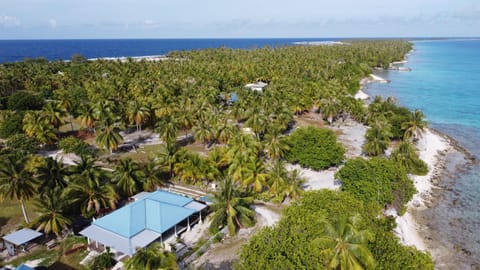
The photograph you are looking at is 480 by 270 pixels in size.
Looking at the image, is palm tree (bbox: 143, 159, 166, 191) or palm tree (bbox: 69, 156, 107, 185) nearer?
palm tree (bbox: 69, 156, 107, 185)

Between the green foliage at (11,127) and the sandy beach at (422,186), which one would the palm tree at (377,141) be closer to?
the sandy beach at (422,186)

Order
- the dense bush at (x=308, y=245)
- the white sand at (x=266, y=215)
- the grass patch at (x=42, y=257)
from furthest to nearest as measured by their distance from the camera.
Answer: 1. the white sand at (x=266, y=215)
2. the grass patch at (x=42, y=257)
3. the dense bush at (x=308, y=245)

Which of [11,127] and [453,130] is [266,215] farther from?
[453,130]

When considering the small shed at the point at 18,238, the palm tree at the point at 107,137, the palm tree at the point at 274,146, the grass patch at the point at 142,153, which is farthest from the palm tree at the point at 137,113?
the small shed at the point at 18,238

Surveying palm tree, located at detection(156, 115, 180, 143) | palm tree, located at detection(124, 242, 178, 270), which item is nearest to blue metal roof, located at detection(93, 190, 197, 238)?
palm tree, located at detection(124, 242, 178, 270)

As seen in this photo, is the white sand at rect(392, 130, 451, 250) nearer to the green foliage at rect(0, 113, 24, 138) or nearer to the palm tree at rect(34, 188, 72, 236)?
the palm tree at rect(34, 188, 72, 236)

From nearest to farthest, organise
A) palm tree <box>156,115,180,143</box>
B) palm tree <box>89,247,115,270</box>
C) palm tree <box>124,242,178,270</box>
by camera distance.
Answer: palm tree <box>124,242,178,270</box> < palm tree <box>89,247,115,270</box> < palm tree <box>156,115,180,143</box>
